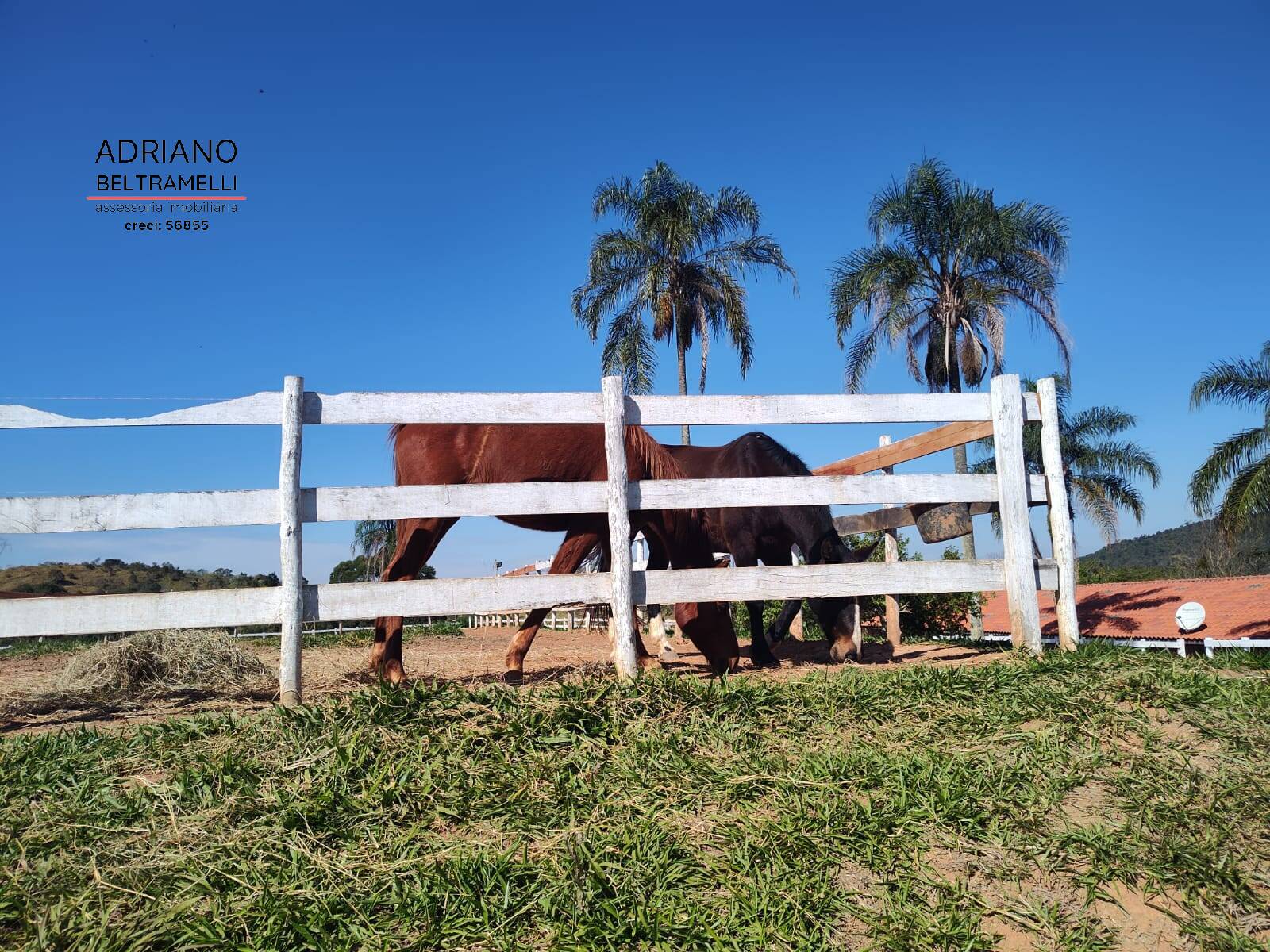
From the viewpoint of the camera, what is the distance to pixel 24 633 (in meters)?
4.08

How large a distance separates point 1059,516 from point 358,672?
504cm

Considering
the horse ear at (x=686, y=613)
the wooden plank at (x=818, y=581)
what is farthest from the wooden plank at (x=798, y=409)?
the horse ear at (x=686, y=613)

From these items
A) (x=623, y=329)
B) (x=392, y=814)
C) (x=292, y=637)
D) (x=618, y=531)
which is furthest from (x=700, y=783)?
(x=623, y=329)

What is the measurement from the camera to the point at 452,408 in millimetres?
4539

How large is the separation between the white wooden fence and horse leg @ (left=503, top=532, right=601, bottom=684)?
0.81 metres

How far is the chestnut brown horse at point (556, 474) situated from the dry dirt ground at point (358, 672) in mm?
355

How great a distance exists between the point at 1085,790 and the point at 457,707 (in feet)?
8.11

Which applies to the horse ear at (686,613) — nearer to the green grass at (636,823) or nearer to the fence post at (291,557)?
the green grass at (636,823)

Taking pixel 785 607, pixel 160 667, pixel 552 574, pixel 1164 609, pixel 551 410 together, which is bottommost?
pixel 1164 609

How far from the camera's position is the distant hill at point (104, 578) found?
18.2 m

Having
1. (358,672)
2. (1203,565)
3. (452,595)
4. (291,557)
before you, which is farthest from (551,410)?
(1203,565)

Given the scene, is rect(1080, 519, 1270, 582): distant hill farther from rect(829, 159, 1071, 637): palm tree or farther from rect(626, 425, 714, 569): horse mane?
rect(626, 425, 714, 569): horse mane

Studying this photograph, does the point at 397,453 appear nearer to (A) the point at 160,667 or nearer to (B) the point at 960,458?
(A) the point at 160,667

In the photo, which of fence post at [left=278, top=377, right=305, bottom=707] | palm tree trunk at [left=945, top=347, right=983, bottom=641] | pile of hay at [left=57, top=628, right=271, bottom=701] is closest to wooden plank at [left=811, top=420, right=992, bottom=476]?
fence post at [left=278, top=377, right=305, bottom=707]
